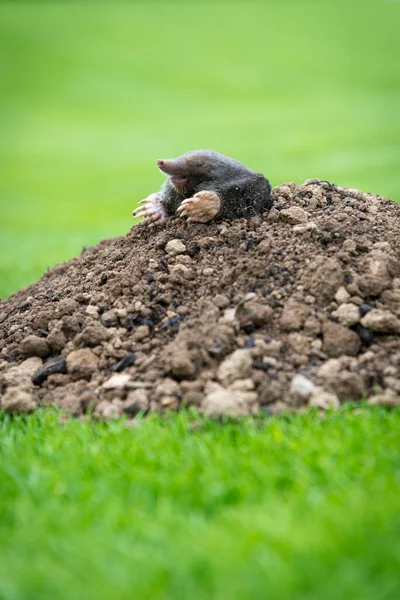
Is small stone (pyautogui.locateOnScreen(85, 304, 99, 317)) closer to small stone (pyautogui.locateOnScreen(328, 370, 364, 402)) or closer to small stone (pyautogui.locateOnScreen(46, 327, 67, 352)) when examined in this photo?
small stone (pyautogui.locateOnScreen(46, 327, 67, 352))

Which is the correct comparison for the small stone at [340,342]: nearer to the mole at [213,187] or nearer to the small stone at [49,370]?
the mole at [213,187]

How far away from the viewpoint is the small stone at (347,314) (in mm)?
3713

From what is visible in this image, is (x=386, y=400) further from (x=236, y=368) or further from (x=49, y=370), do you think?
(x=49, y=370)

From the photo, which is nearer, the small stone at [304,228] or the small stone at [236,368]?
the small stone at [236,368]

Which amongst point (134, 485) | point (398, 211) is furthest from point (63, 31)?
point (134, 485)

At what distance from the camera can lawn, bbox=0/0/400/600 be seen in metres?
2.30

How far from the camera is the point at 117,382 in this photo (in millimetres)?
3672

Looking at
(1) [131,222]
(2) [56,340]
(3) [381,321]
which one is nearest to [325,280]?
(3) [381,321]

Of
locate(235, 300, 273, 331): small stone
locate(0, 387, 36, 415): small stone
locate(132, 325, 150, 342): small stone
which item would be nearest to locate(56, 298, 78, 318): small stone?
locate(132, 325, 150, 342): small stone

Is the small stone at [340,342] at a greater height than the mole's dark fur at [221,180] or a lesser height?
lesser

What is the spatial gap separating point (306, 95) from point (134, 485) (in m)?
22.1

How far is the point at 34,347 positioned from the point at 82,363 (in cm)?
38

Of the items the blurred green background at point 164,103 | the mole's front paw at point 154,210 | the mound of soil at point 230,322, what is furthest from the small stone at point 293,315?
the blurred green background at point 164,103

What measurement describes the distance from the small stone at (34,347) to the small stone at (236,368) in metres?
1.10
